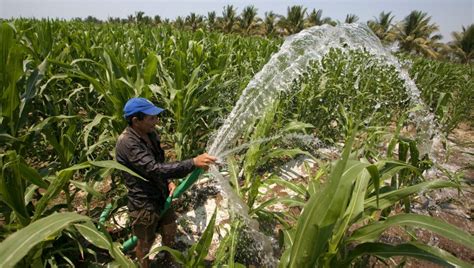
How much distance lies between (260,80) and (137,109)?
220 centimetres

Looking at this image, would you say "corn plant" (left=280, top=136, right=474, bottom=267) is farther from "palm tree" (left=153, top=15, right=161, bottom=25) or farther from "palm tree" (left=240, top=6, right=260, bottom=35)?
"palm tree" (left=153, top=15, right=161, bottom=25)

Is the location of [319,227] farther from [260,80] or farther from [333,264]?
[260,80]

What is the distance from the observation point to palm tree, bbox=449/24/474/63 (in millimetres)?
28938

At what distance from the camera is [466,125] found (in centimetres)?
729

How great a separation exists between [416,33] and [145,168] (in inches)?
1431

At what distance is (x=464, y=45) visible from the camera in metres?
29.8

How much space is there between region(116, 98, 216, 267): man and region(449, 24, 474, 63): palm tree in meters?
34.8

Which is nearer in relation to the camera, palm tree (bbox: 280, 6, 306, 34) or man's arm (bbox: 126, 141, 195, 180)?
man's arm (bbox: 126, 141, 195, 180)

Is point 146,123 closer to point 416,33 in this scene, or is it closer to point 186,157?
point 186,157

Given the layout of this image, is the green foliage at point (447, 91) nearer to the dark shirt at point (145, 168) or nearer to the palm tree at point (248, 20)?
the dark shirt at point (145, 168)

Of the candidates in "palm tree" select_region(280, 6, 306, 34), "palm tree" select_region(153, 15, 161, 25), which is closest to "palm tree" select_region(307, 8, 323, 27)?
"palm tree" select_region(280, 6, 306, 34)

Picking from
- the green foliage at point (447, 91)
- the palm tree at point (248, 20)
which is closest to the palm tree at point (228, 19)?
the palm tree at point (248, 20)

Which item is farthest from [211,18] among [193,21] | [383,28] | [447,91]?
[447,91]

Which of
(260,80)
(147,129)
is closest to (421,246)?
(147,129)
